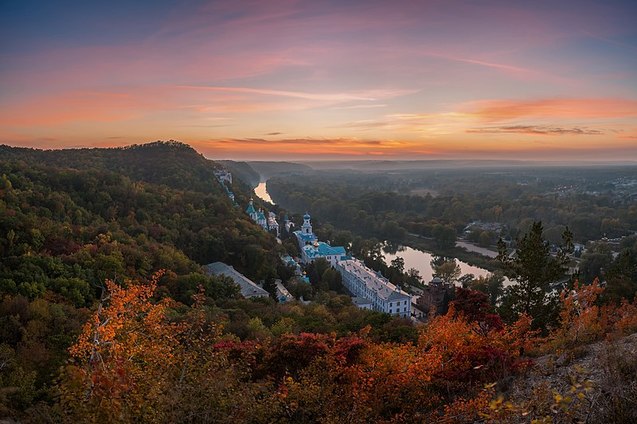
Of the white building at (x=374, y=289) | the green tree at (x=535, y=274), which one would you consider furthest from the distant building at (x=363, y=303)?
the green tree at (x=535, y=274)

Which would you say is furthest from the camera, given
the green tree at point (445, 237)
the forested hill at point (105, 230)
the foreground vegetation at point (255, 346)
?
the green tree at point (445, 237)

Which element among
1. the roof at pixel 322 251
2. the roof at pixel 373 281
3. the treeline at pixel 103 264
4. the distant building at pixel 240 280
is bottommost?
the roof at pixel 373 281

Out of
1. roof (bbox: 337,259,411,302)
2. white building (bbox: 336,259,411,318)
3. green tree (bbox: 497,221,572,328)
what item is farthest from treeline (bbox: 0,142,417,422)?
green tree (bbox: 497,221,572,328)

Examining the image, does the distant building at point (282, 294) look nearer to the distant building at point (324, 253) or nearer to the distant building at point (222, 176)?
the distant building at point (324, 253)

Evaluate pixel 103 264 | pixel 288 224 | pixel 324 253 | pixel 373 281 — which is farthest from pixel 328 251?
pixel 103 264

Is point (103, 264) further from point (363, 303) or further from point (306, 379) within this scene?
point (363, 303)

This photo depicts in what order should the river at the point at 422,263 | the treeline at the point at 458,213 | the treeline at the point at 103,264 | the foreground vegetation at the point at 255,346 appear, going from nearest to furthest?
the foreground vegetation at the point at 255,346, the treeline at the point at 103,264, the river at the point at 422,263, the treeline at the point at 458,213

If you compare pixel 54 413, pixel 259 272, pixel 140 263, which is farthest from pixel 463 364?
pixel 259 272
